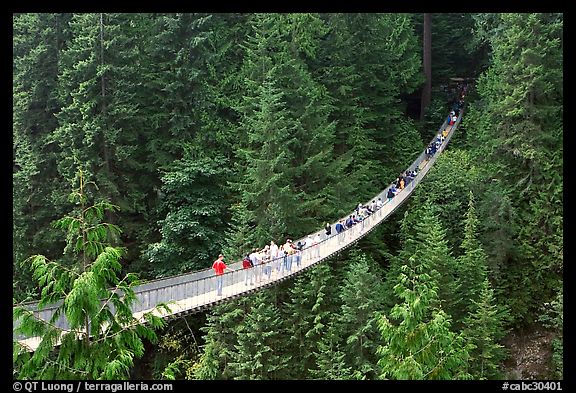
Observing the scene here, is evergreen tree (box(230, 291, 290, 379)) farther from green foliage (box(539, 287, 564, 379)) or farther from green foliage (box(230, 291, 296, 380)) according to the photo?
green foliage (box(539, 287, 564, 379))

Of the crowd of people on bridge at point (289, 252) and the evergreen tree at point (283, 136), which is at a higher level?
the evergreen tree at point (283, 136)

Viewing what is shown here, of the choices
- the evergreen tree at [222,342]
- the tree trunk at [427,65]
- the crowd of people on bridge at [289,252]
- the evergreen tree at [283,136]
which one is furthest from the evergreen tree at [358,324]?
the tree trunk at [427,65]

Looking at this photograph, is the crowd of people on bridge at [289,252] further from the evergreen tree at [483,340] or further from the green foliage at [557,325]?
the green foliage at [557,325]

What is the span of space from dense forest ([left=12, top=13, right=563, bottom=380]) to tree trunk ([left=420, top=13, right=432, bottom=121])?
5474mm

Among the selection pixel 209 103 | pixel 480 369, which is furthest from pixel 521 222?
pixel 209 103

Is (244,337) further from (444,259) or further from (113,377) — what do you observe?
(113,377)

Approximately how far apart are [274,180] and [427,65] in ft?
46.0

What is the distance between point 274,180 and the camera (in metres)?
19.0

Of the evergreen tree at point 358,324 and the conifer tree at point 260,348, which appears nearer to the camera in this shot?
the evergreen tree at point 358,324

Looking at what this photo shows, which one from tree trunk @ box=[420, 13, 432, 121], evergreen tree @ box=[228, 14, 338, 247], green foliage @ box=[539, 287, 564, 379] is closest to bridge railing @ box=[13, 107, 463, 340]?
evergreen tree @ box=[228, 14, 338, 247]

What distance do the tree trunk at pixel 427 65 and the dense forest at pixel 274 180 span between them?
547 cm

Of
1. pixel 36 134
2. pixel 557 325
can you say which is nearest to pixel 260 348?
pixel 557 325

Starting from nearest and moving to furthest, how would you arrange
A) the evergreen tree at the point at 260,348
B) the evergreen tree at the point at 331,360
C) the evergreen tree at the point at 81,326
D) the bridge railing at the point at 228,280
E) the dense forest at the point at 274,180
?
the evergreen tree at the point at 81,326 < the bridge railing at the point at 228,280 < the evergreen tree at the point at 331,360 < the evergreen tree at the point at 260,348 < the dense forest at the point at 274,180

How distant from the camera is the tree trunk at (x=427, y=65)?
97.3 feet
